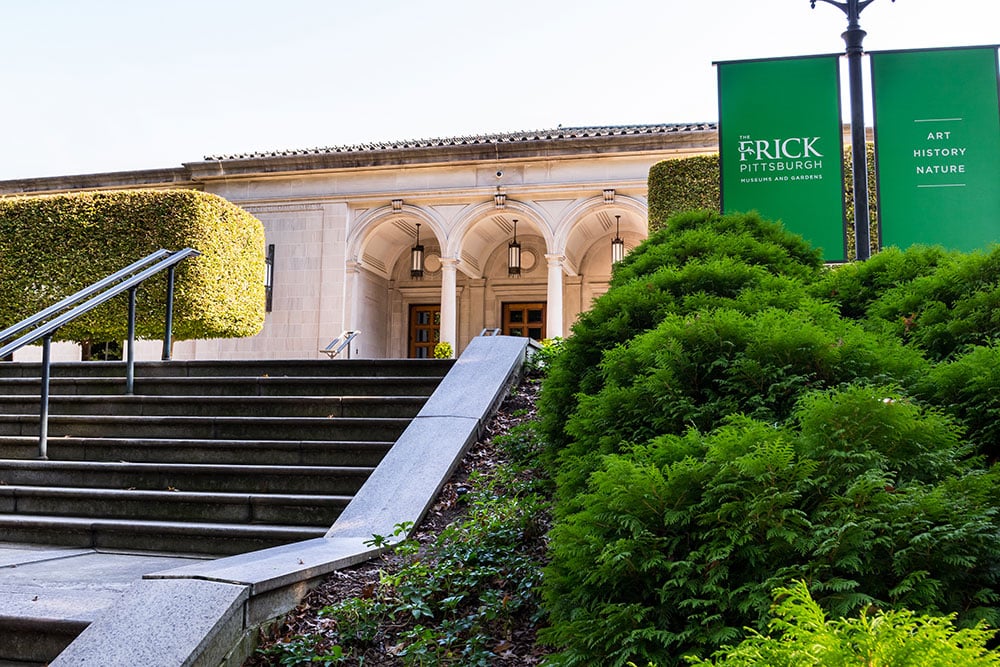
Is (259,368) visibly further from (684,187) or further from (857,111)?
(684,187)

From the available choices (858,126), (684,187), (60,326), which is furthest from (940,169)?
(60,326)

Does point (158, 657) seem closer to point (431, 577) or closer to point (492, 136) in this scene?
point (431, 577)

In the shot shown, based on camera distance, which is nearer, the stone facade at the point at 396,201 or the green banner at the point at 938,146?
the green banner at the point at 938,146

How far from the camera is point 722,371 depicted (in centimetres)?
296

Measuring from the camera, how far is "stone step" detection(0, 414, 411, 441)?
588 cm

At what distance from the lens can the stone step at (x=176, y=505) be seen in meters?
4.83

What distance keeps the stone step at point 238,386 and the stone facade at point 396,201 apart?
33.2 feet

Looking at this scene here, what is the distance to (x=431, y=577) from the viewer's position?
140 inches

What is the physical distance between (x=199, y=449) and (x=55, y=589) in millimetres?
2302

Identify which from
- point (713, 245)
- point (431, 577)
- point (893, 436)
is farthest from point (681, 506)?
point (713, 245)

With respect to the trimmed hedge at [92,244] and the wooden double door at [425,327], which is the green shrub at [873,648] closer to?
the trimmed hedge at [92,244]

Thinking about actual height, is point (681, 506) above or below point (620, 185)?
below

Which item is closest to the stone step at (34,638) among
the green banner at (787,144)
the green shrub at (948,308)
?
the green shrub at (948,308)

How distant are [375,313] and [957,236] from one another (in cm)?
1540
